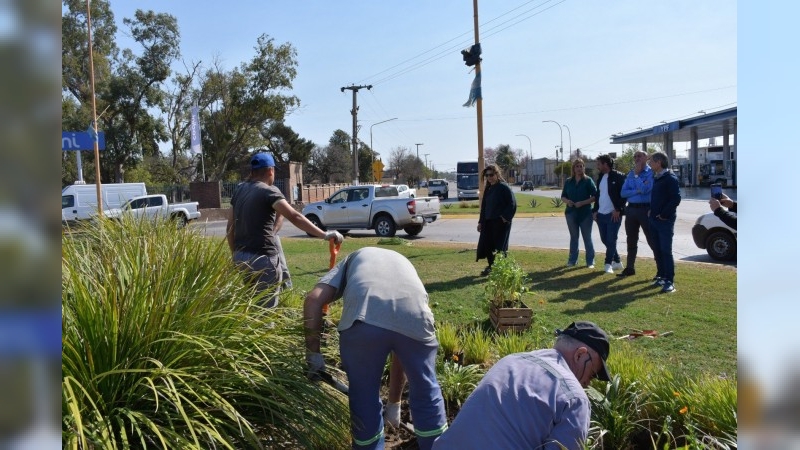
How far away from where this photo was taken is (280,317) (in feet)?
12.0

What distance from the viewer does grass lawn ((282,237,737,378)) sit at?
5.41m

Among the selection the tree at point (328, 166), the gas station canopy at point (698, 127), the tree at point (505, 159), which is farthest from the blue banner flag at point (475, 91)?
the tree at point (505, 159)

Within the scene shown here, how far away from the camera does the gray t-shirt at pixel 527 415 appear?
2469 millimetres

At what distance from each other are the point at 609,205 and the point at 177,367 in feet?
26.2

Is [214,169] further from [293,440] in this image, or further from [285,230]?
[293,440]

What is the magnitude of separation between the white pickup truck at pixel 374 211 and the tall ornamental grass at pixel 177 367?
594 inches

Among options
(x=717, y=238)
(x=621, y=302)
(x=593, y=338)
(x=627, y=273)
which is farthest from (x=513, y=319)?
(x=717, y=238)

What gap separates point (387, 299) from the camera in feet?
10.4

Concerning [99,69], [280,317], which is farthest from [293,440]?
[99,69]

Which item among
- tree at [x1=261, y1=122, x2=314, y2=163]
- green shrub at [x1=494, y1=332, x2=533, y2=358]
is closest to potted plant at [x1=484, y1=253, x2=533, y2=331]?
green shrub at [x1=494, y1=332, x2=533, y2=358]

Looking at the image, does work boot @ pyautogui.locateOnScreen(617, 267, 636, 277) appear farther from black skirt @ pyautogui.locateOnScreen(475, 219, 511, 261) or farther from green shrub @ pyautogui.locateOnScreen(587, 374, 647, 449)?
green shrub @ pyautogui.locateOnScreen(587, 374, 647, 449)

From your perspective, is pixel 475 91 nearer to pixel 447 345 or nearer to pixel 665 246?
pixel 665 246
